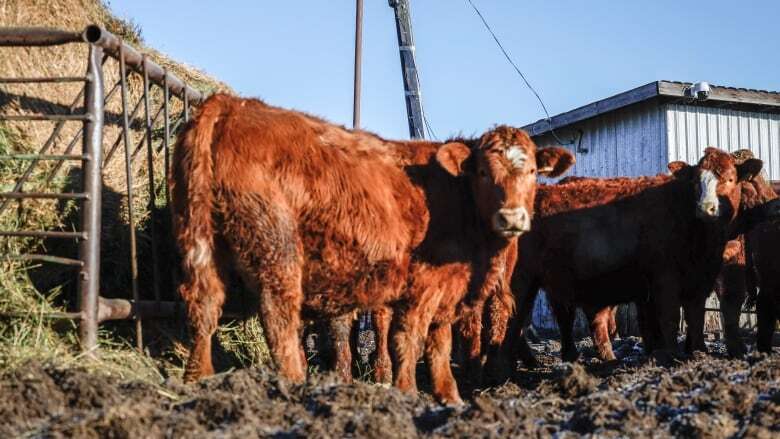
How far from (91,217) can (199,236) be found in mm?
868

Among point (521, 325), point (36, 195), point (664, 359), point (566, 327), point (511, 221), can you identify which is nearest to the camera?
point (36, 195)

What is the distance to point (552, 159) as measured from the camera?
744cm

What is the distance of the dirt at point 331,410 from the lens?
404 centimetres

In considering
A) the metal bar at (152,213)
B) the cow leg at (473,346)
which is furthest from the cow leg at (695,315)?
the metal bar at (152,213)

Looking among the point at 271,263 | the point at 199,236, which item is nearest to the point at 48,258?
the point at 199,236

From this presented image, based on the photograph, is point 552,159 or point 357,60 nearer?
point 552,159

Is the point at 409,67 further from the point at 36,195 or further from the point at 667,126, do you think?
the point at 36,195

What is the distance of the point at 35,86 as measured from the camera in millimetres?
7781

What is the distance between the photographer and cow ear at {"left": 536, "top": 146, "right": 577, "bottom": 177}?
7438mm

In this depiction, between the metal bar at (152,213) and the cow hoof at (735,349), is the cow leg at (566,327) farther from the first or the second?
the metal bar at (152,213)

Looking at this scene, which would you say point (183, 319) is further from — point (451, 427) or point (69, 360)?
point (451, 427)

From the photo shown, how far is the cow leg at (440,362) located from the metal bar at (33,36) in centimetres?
343

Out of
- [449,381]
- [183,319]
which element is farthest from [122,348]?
[449,381]

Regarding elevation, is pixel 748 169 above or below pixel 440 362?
above
